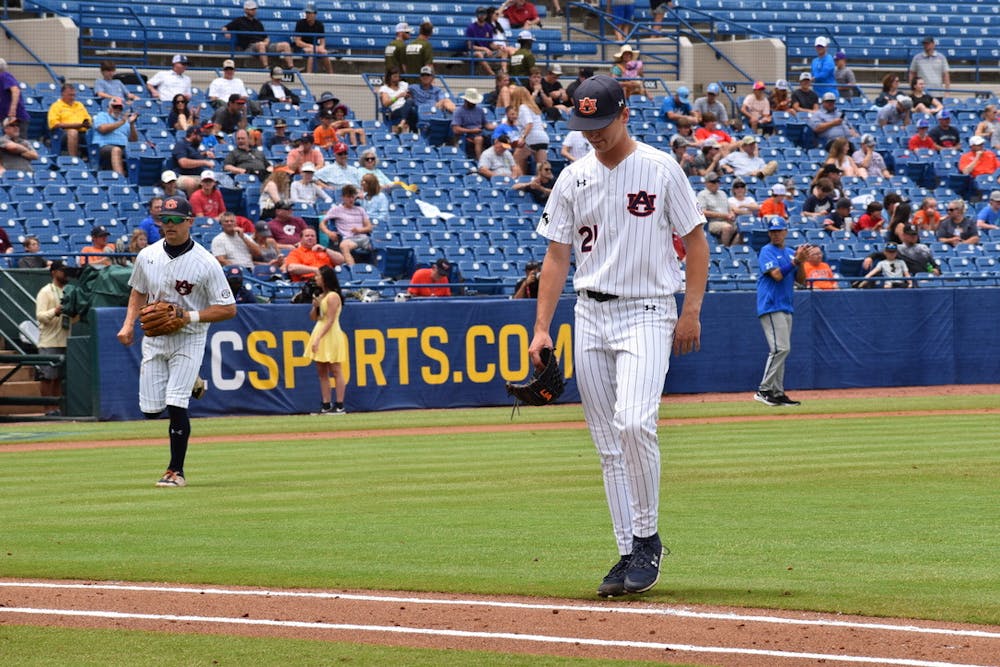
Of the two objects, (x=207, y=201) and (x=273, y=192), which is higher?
(x=273, y=192)

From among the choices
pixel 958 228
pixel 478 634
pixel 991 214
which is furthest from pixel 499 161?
pixel 478 634

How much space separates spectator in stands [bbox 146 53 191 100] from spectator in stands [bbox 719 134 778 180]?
31.3ft

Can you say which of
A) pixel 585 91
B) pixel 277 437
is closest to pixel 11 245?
pixel 277 437

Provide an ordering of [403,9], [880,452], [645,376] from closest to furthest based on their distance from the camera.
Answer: [645,376] < [880,452] < [403,9]

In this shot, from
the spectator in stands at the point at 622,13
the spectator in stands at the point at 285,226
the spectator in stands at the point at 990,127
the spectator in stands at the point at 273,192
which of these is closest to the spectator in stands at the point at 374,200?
the spectator in stands at the point at 273,192

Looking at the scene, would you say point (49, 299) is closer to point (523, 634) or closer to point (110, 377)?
point (110, 377)

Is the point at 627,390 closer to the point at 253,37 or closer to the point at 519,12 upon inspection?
the point at 253,37

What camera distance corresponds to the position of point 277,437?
17500mm

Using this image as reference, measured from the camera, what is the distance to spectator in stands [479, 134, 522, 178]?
26.6m

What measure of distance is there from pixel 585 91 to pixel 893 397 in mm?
17001

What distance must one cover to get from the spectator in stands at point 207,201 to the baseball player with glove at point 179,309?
10.5 metres

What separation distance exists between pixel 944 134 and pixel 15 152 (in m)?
18.3

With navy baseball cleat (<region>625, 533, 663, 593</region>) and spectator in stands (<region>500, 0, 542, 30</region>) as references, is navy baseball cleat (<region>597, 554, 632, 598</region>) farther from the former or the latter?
spectator in stands (<region>500, 0, 542, 30</region>)

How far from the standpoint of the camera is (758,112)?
31.1 meters
